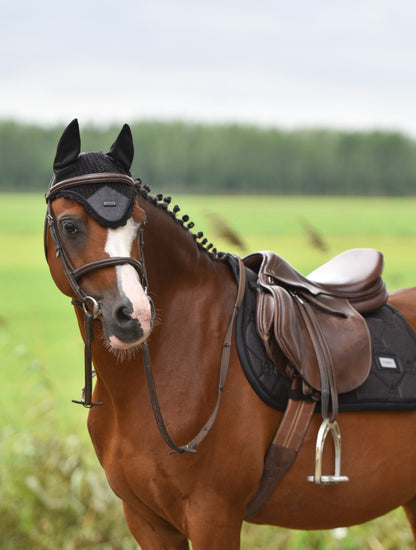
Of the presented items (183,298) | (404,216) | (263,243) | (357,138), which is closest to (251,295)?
(183,298)

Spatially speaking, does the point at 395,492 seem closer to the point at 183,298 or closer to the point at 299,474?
the point at 299,474

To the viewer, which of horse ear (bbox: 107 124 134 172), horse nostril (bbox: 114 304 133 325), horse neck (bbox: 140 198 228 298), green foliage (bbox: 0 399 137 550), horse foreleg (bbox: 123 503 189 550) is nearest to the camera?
horse nostril (bbox: 114 304 133 325)

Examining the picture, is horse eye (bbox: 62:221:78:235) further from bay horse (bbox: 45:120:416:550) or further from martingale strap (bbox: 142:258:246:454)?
martingale strap (bbox: 142:258:246:454)

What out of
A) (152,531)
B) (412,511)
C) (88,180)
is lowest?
(412,511)

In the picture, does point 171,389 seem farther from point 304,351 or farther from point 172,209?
point 172,209

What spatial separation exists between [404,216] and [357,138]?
8.24 ft

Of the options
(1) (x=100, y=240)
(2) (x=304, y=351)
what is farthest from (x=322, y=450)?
(1) (x=100, y=240)

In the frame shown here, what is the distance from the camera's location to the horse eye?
1.96 meters

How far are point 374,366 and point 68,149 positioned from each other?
4.78 feet

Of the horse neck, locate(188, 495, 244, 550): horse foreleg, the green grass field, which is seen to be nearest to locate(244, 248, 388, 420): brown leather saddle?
the horse neck

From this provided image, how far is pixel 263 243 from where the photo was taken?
31.4 feet

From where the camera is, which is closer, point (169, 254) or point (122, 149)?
point (122, 149)

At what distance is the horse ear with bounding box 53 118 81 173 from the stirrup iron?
130cm

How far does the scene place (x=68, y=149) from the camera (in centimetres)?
204
